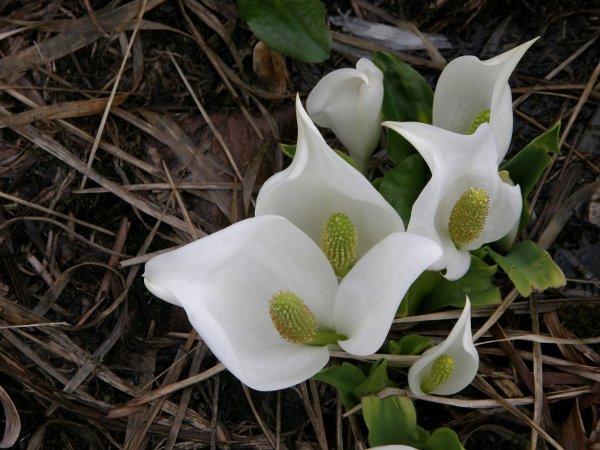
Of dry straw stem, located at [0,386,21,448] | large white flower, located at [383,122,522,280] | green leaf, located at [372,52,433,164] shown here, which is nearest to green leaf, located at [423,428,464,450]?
large white flower, located at [383,122,522,280]

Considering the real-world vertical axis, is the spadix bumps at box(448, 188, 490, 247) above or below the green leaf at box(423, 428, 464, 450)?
above

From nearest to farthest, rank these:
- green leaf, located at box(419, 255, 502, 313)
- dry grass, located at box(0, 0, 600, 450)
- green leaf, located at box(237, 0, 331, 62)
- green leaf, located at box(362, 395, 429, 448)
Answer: green leaf, located at box(362, 395, 429, 448)
green leaf, located at box(419, 255, 502, 313)
dry grass, located at box(0, 0, 600, 450)
green leaf, located at box(237, 0, 331, 62)

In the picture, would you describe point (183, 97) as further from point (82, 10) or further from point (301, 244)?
point (301, 244)

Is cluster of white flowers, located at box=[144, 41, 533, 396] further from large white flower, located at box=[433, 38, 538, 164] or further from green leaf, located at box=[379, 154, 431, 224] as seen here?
green leaf, located at box=[379, 154, 431, 224]

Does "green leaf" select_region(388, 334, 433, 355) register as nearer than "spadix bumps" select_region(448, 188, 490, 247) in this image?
No

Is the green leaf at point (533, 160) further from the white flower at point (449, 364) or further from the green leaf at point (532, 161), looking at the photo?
the white flower at point (449, 364)

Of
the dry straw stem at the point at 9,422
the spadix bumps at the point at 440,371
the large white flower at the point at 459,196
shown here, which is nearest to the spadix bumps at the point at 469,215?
the large white flower at the point at 459,196

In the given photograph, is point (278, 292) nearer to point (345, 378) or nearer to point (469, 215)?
point (345, 378)
